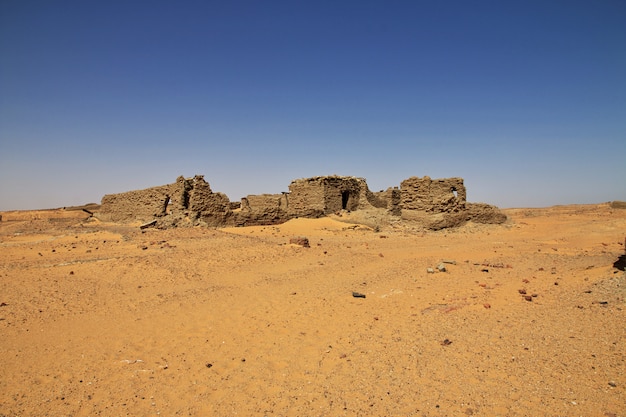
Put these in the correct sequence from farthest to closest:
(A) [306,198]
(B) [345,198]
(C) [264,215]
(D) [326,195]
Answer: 1. (B) [345,198]
2. (A) [306,198]
3. (D) [326,195]
4. (C) [264,215]

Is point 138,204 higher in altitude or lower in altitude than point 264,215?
higher

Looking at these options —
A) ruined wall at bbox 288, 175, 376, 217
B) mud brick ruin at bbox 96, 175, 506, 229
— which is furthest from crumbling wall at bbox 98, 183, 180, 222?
ruined wall at bbox 288, 175, 376, 217

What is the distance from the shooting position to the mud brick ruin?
1891cm

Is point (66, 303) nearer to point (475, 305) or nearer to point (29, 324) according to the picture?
point (29, 324)

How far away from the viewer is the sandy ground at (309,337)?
378 centimetres

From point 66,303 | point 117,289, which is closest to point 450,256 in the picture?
point 117,289

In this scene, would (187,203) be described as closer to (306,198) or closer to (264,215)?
(264,215)

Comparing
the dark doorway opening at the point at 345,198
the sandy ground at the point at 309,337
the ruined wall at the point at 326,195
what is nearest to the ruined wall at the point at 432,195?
the ruined wall at the point at 326,195

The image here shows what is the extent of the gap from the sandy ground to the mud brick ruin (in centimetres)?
832

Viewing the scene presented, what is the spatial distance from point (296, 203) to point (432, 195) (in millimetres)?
8516

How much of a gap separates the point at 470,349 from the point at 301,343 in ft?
7.67

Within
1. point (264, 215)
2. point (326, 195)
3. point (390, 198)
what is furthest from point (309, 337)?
point (390, 198)

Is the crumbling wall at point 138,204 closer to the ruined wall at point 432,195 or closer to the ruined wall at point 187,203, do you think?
the ruined wall at point 187,203

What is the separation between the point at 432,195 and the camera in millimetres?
20031
